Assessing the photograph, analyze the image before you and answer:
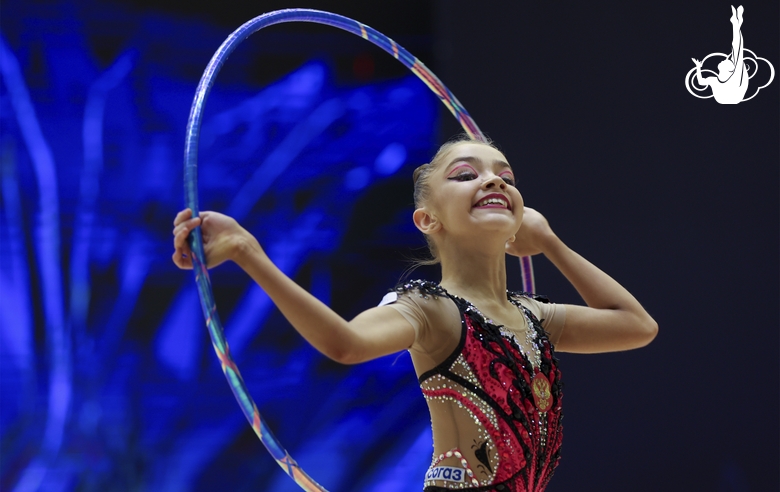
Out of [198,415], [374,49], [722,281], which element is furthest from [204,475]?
[722,281]

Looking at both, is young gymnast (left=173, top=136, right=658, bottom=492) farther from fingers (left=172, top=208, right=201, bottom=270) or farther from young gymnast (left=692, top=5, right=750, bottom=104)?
young gymnast (left=692, top=5, right=750, bottom=104)

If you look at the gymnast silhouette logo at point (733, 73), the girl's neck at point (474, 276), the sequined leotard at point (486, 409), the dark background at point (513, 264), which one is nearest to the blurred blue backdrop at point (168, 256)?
the dark background at point (513, 264)

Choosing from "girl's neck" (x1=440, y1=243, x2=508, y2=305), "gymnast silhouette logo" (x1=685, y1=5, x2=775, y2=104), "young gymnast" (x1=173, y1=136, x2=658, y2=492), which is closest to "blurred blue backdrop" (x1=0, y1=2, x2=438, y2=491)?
"gymnast silhouette logo" (x1=685, y1=5, x2=775, y2=104)

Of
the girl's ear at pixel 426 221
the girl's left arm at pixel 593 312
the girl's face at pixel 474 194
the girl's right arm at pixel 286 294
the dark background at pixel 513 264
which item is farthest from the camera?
the dark background at pixel 513 264

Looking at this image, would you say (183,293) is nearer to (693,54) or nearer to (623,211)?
(623,211)

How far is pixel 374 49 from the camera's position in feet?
14.6

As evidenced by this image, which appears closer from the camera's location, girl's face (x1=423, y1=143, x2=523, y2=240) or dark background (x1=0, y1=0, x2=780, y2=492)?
girl's face (x1=423, y1=143, x2=523, y2=240)

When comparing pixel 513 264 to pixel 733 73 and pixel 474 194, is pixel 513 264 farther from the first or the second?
pixel 474 194

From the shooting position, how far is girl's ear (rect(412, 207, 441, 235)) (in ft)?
7.43

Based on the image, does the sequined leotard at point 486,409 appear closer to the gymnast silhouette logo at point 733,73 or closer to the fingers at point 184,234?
the fingers at point 184,234

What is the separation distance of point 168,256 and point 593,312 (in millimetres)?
2448

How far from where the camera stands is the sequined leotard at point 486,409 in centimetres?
197

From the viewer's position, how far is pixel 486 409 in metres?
1.99

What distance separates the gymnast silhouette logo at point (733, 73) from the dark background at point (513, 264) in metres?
0.04
